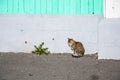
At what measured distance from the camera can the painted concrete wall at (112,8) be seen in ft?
30.7

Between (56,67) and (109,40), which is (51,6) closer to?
(109,40)

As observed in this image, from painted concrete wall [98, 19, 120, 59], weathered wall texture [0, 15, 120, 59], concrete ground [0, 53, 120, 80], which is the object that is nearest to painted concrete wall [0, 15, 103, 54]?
weathered wall texture [0, 15, 120, 59]

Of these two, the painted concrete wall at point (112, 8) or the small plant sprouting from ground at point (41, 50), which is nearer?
the painted concrete wall at point (112, 8)

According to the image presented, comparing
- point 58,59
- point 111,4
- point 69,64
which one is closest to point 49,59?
point 58,59

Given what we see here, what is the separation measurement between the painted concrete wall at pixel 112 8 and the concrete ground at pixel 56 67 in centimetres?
125

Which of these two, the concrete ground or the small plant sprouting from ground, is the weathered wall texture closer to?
the small plant sprouting from ground

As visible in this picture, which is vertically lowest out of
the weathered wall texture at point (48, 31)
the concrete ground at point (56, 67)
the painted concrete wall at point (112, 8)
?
the concrete ground at point (56, 67)

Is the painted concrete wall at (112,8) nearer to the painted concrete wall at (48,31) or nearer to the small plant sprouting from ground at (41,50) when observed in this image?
the painted concrete wall at (48,31)

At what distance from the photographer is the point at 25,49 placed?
34.0 ft

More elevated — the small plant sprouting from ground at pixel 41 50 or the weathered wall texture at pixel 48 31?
the weathered wall texture at pixel 48 31

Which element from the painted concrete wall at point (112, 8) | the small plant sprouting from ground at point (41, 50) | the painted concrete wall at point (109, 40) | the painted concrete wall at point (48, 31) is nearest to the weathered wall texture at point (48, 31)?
the painted concrete wall at point (48, 31)

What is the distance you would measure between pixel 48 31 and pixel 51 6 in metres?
0.74

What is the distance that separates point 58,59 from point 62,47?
30.1 inches

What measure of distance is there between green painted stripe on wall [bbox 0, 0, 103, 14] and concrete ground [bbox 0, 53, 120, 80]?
1281 millimetres
